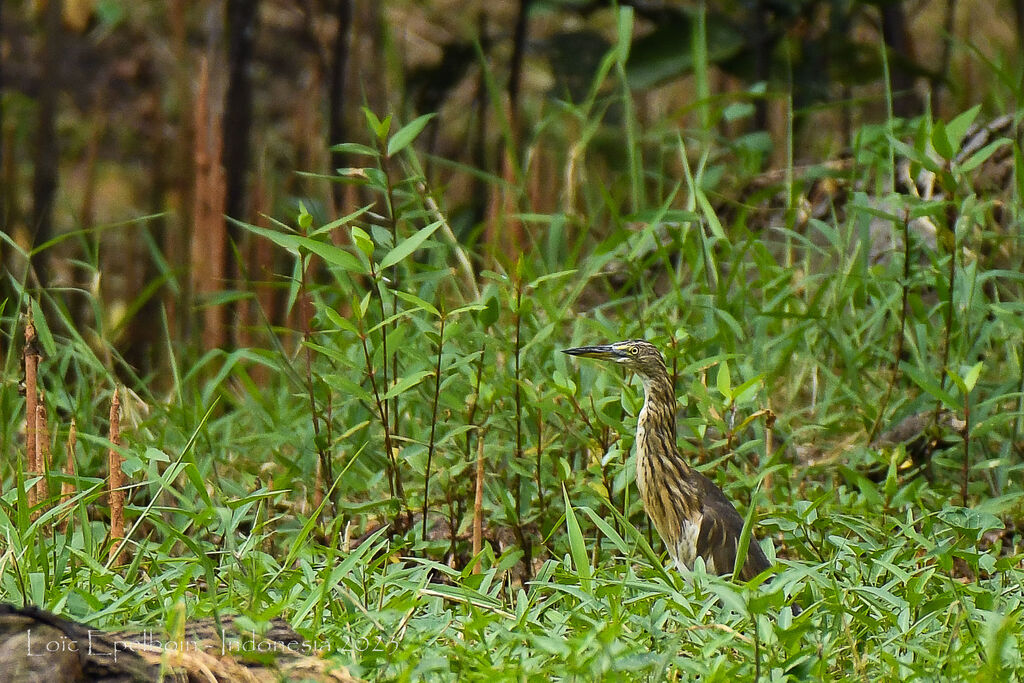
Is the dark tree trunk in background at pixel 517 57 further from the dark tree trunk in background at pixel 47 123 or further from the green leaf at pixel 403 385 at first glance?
the green leaf at pixel 403 385

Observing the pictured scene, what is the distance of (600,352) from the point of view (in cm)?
324

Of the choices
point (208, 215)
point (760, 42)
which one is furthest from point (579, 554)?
point (760, 42)

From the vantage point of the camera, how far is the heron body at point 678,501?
3.05m

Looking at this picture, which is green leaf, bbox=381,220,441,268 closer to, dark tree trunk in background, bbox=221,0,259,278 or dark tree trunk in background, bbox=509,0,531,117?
dark tree trunk in background, bbox=509,0,531,117

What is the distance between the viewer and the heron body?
10.0ft

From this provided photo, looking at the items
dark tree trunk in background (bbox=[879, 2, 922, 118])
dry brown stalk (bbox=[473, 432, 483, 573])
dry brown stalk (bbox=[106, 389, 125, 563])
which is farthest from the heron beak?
dark tree trunk in background (bbox=[879, 2, 922, 118])

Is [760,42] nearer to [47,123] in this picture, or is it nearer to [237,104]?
[237,104]

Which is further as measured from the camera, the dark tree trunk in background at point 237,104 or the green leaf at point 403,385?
the dark tree trunk in background at point 237,104

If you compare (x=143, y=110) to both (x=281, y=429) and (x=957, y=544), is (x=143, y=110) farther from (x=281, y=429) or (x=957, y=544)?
(x=957, y=544)

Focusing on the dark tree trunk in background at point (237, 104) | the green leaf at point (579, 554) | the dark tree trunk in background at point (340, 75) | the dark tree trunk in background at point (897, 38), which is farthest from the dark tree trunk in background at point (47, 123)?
the dark tree trunk in background at point (897, 38)

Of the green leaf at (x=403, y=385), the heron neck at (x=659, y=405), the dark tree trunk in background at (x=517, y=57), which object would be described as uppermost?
the dark tree trunk in background at (x=517, y=57)

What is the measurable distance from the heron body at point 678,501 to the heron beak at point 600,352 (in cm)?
10

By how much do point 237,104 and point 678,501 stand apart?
2876mm

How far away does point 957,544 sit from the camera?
2729 millimetres
